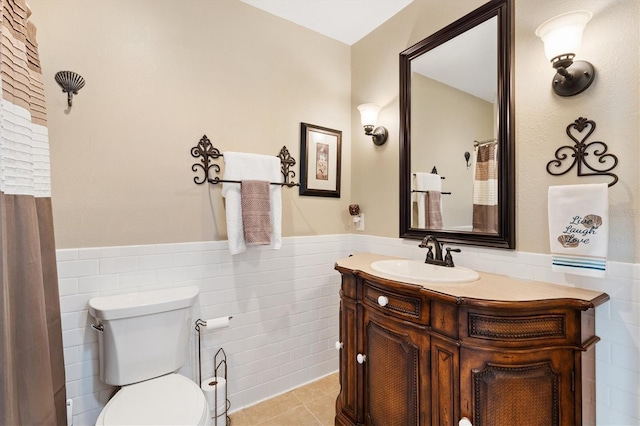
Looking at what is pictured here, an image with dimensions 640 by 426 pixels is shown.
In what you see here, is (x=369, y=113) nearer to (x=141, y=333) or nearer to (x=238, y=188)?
(x=238, y=188)

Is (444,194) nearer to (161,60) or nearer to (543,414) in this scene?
(543,414)

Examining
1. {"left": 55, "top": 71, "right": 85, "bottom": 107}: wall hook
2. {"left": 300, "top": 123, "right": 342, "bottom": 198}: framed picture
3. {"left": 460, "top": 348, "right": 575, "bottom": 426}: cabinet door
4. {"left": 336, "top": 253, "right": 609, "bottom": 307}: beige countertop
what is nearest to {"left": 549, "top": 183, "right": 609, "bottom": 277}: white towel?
{"left": 336, "top": 253, "right": 609, "bottom": 307}: beige countertop

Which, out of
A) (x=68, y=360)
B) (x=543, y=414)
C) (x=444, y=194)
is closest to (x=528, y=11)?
(x=444, y=194)

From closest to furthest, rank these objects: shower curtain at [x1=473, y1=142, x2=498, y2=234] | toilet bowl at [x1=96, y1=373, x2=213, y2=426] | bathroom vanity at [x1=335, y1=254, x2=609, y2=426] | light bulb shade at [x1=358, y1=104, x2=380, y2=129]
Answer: bathroom vanity at [x1=335, y1=254, x2=609, y2=426] → toilet bowl at [x1=96, y1=373, x2=213, y2=426] → shower curtain at [x1=473, y1=142, x2=498, y2=234] → light bulb shade at [x1=358, y1=104, x2=380, y2=129]

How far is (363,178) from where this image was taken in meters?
2.31

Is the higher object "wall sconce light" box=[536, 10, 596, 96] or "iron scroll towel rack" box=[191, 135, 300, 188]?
"wall sconce light" box=[536, 10, 596, 96]

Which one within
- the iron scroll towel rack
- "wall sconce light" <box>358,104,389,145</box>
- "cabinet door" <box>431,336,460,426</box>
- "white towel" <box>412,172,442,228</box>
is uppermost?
"wall sconce light" <box>358,104,389,145</box>

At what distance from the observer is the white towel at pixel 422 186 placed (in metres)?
1.81

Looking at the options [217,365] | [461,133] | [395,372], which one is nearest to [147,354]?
[217,365]

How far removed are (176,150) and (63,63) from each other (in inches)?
24.3

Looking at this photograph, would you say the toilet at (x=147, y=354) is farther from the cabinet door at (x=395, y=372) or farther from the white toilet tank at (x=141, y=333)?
the cabinet door at (x=395, y=372)

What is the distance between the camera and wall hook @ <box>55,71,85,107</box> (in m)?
1.40

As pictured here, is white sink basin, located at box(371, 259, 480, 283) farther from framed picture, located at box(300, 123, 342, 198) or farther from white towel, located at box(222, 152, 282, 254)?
framed picture, located at box(300, 123, 342, 198)

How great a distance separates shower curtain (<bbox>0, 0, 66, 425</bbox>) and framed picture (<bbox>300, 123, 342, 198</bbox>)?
4.70 feet
